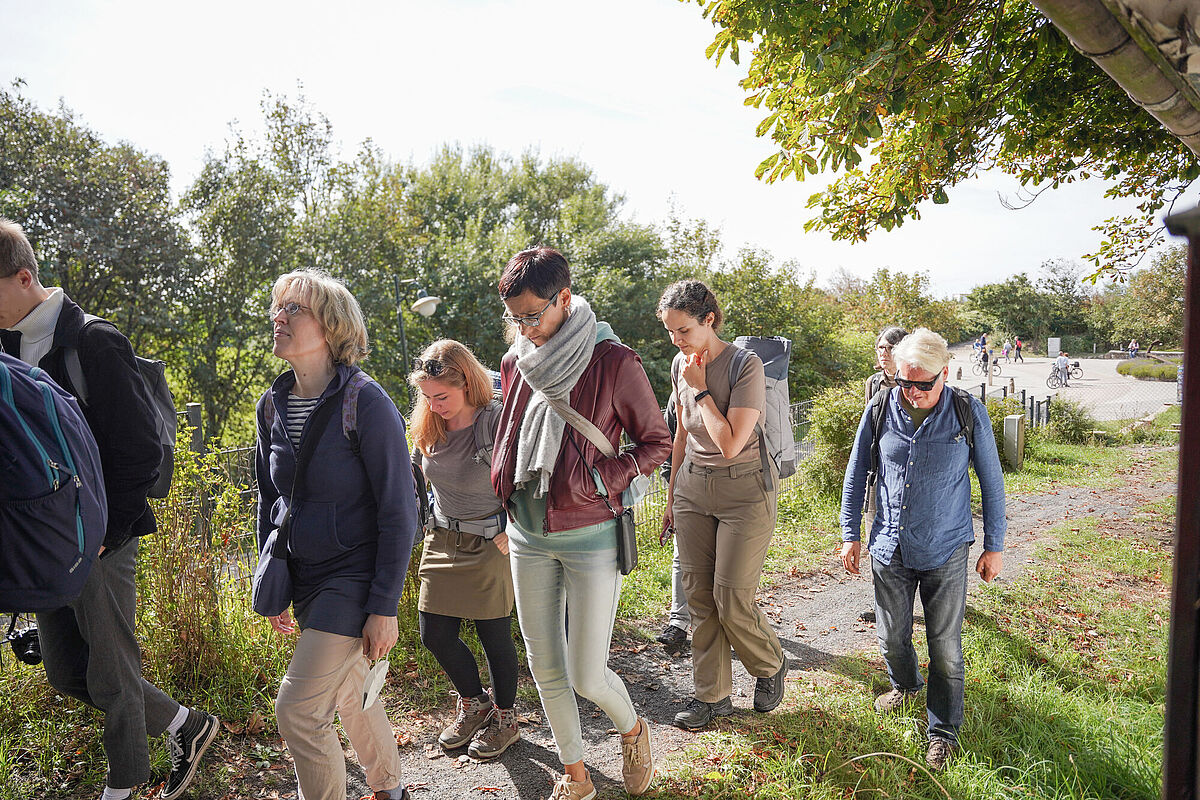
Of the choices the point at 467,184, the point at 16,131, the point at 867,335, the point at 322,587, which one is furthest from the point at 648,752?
the point at 467,184

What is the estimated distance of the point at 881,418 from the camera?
3676 millimetres

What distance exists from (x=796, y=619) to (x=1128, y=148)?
6.68m

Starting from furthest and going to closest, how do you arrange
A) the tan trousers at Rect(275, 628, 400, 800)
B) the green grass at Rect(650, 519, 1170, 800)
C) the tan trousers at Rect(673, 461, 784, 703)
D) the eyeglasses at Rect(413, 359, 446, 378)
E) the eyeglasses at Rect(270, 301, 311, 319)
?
the tan trousers at Rect(673, 461, 784, 703)
the eyeglasses at Rect(413, 359, 446, 378)
the green grass at Rect(650, 519, 1170, 800)
the eyeglasses at Rect(270, 301, 311, 319)
the tan trousers at Rect(275, 628, 400, 800)

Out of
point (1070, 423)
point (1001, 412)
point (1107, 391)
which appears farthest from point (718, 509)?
point (1107, 391)

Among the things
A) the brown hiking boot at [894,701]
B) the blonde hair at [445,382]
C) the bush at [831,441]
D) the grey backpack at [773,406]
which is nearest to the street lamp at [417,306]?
the bush at [831,441]

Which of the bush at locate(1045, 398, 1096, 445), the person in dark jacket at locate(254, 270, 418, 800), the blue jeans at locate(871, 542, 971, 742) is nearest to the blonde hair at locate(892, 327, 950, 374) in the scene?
the blue jeans at locate(871, 542, 971, 742)

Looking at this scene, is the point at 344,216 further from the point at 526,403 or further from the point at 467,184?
the point at 526,403

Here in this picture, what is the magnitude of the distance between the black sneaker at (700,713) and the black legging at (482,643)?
3.02 ft

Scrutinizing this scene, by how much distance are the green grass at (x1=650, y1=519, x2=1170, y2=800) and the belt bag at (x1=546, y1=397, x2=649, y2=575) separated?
3.90ft

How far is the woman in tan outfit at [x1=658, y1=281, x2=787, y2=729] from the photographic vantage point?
370 centimetres

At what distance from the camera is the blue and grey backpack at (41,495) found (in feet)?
7.54

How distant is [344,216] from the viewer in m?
24.8

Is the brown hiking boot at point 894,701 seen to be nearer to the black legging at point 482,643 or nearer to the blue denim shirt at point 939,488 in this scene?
the blue denim shirt at point 939,488

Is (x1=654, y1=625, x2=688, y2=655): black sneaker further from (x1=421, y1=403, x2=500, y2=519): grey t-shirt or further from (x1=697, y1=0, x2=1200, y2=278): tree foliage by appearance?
(x1=697, y1=0, x2=1200, y2=278): tree foliage
